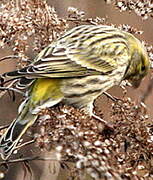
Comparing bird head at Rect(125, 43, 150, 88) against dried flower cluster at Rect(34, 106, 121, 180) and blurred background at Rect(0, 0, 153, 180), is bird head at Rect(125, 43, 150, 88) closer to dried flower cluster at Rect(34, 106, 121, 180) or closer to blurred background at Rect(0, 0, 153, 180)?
blurred background at Rect(0, 0, 153, 180)

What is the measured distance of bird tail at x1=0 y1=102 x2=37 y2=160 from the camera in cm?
269

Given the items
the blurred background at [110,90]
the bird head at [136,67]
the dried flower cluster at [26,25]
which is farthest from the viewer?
the blurred background at [110,90]

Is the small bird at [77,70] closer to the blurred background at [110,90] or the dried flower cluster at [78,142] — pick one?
the dried flower cluster at [78,142]

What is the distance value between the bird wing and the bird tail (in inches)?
7.2

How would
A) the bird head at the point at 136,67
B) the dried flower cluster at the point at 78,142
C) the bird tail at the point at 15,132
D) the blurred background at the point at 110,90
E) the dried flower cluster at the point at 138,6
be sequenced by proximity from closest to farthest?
the dried flower cluster at the point at 78,142
the bird tail at the point at 15,132
the dried flower cluster at the point at 138,6
the bird head at the point at 136,67
the blurred background at the point at 110,90

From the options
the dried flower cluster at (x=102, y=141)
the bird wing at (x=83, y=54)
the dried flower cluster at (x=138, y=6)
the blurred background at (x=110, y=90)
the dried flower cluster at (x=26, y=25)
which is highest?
the dried flower cluster at (x=138, y=6)

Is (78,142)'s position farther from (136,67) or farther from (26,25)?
(136,67)

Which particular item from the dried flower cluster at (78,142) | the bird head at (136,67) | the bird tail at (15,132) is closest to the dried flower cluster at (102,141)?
the dried flower cluster at (78,142)

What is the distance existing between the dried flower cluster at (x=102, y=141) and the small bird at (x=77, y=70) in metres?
0.21

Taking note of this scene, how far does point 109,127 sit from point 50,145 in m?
0.40

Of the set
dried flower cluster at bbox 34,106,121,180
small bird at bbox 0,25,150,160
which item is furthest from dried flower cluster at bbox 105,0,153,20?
dried flower cluster at bbox 34,106,121,180

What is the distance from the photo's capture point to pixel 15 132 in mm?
2885

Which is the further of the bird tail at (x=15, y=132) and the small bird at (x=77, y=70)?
the small bird at (x=77, y=70)

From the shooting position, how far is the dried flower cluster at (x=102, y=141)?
2236mm
